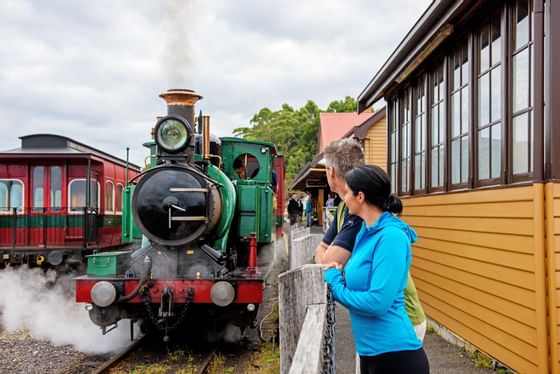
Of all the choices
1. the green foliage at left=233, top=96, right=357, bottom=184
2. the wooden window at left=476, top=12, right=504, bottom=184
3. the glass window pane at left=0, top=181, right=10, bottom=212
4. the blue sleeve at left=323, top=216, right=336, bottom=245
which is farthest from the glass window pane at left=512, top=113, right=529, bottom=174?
the green foliage at left=233, top=96, right=357, bottom=184

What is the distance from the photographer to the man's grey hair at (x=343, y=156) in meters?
3.24

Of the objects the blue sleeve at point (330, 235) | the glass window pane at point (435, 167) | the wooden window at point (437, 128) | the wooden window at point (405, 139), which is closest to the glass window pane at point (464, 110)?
the wooden window at point (437, 128)

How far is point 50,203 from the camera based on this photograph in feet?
44.0

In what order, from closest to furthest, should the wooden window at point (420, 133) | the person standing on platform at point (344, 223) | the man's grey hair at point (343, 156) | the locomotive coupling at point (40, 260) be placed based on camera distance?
the person standing on platform at point (344, 223) → the man's grey hair at point (343, 156) → the wooden window at point (420, 133) → the locomotive coupling at point (40, 260)

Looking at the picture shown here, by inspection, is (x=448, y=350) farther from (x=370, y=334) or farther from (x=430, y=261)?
(x=370, y=334)

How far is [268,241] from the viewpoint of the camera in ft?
28.4

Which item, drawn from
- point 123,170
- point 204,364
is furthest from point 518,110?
point 123,170

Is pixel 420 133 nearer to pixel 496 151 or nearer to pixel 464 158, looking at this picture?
pixel 464 158

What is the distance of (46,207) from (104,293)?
743 cm

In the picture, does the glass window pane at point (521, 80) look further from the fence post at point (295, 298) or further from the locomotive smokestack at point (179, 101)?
the locomotive smokestack at point (179, 101)

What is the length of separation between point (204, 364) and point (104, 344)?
1.97m

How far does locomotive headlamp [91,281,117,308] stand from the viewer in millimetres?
6715

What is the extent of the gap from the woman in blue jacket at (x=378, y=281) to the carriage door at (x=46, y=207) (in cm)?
1169

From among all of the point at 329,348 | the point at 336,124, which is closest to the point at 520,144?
the point at 329,348
